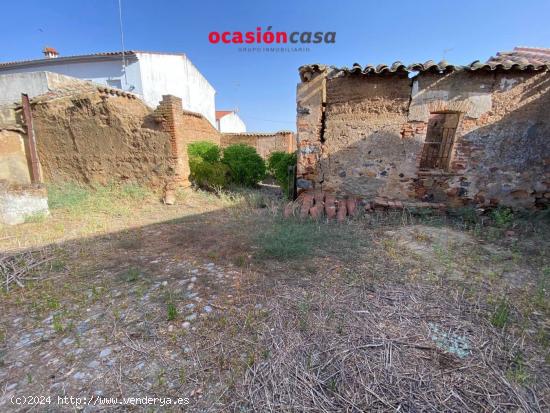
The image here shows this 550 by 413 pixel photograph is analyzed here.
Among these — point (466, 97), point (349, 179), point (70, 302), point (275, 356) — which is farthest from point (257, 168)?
point (275, 356)

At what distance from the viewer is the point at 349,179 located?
5.37 m

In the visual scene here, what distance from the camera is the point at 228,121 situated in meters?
23.1

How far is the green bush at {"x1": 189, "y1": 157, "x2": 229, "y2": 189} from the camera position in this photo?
24.0 feet

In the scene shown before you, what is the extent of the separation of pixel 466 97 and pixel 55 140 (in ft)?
31.5

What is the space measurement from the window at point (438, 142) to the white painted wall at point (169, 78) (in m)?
14.3

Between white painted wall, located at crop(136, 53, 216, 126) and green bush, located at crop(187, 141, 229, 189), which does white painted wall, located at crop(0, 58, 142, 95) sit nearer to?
white painted wall, located at crop(136, 53, 216, 126)

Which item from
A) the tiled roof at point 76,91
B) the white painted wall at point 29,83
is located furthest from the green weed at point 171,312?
the white painted wall at point 29,83

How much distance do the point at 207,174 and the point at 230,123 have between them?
17771 mm

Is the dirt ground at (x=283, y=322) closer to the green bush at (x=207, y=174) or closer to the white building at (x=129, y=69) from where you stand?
the green bush at (x=207, y=174)

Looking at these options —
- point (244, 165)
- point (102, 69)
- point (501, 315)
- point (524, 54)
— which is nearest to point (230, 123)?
point (102, 69)

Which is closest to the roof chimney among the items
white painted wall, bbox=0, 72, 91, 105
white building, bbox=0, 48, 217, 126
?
white building, bbox=0, 48, 217, 126

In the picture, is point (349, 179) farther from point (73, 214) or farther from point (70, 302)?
point (73, 214)

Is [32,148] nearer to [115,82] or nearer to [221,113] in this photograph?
[115,82]

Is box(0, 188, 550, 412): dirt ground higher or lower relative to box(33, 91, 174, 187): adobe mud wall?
lower
